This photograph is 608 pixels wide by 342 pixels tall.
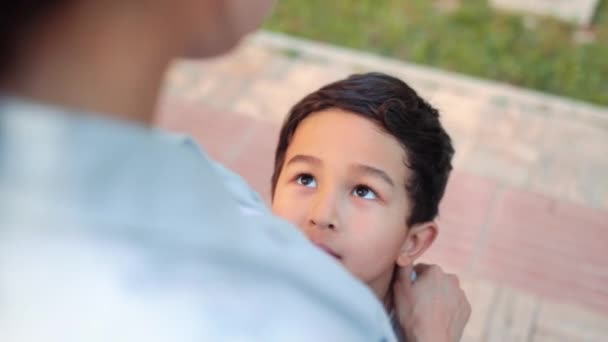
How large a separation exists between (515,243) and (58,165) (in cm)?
236

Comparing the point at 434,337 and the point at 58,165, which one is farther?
the point at 434,337

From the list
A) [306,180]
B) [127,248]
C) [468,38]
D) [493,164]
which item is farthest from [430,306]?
[468,38]

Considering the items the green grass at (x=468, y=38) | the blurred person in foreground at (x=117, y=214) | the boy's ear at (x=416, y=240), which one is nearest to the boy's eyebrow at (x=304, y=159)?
the boy's ear at (x=416, y=240)

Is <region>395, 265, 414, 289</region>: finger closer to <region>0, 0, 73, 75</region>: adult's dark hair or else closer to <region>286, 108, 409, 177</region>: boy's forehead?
<region>286, 108, 409, 177</region>: boy's forehead

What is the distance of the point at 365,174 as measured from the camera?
65.1 inches

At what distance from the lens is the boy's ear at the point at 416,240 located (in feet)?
5.67

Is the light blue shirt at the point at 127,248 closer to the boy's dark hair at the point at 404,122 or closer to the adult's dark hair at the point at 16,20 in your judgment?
the adult's dark hair at the point at 16,20

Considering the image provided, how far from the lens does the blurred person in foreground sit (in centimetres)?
73

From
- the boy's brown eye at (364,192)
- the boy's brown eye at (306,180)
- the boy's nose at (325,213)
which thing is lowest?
the boy's brown eye at (364,192)

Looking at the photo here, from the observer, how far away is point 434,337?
5.06 feet

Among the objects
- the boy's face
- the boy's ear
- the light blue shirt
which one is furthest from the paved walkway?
the light blue shirt

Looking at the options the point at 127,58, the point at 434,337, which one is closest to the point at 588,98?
the point at 434,337

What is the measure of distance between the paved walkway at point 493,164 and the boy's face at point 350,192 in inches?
40.6

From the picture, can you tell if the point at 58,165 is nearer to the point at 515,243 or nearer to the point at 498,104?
the point at 515,243
